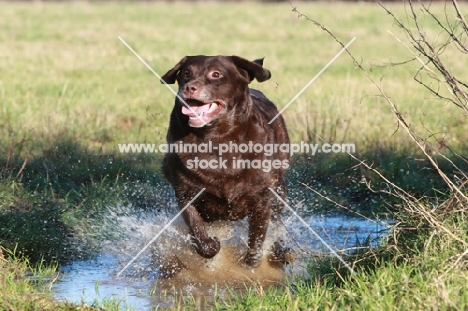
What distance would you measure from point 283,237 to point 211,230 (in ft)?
1.86

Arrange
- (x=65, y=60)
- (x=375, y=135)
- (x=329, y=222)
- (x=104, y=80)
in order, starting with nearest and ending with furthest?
(x=329, y=222)
(x=375, y=135)
(x=104, y=80)
(x=65, y=60)

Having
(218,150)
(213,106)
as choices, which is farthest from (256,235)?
(213,106)

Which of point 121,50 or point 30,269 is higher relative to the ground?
point 30,269

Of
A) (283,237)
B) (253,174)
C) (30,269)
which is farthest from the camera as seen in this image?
(283,237)

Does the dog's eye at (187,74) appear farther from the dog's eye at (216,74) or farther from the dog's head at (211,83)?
the dog's eye at (216,74)

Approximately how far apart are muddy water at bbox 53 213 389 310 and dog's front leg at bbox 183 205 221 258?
19cm

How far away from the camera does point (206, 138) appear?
5758 mm

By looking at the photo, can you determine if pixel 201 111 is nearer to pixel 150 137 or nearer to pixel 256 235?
pixel 256 235

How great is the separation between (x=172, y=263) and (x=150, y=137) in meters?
3.69

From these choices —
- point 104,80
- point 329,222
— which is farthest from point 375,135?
point 104,80

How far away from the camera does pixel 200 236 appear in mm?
5801

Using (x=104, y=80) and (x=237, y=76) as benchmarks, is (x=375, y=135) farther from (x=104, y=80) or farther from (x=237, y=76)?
(x=104, y=80)

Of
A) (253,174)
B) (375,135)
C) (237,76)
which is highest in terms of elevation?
(237,76)

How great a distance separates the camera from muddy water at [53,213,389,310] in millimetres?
5242
